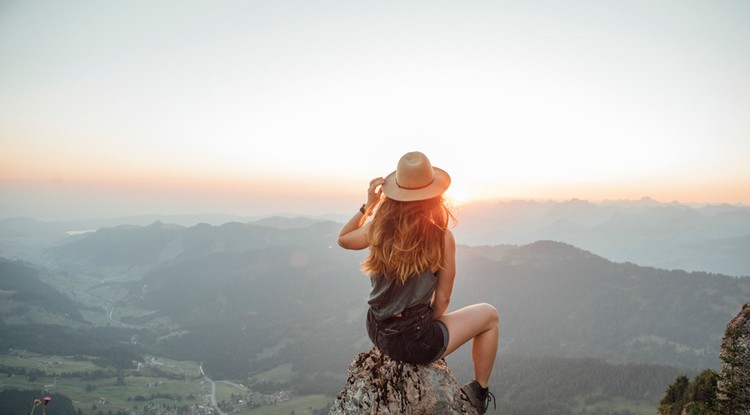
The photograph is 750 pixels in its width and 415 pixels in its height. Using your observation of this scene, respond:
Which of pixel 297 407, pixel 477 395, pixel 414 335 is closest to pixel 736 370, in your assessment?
pixel 477 395

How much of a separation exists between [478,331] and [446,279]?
1438mm

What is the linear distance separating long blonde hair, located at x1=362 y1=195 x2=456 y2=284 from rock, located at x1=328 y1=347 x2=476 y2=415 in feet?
7.47

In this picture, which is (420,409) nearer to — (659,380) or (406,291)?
(406,291)

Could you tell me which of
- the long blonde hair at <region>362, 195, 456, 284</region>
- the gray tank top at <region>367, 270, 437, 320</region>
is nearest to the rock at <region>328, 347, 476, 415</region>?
the gray tank top at <region>367, 270, 437, 320</region>

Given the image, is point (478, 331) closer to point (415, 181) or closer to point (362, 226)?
point (362, 226)

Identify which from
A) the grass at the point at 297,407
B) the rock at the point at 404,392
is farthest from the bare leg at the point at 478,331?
the grass at the point at 297,407

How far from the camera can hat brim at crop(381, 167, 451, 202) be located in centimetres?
697

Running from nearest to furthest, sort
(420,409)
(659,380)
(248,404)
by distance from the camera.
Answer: (420,409), (659,380), (248,404)

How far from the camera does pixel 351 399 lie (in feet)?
27.6

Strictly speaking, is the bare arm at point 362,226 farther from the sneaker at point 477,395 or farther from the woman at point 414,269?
the sneaker at point 477,395

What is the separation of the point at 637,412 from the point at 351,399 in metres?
171

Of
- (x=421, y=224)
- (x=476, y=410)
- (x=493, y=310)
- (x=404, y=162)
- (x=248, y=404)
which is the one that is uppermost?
(x=404, y=162)

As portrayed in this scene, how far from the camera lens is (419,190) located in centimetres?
710

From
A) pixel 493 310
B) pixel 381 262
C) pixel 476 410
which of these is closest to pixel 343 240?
pixel 381 262
